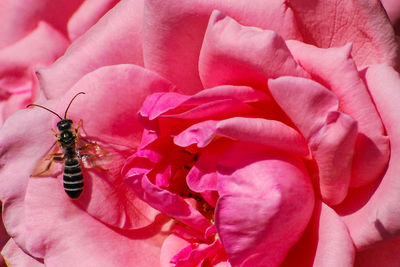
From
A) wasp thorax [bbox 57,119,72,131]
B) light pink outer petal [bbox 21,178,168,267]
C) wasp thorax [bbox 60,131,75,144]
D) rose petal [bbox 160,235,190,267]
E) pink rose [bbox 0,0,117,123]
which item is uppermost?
pink rose [bbox 0,0,117,123]

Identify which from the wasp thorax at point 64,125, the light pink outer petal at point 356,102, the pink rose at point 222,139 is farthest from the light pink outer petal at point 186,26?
the wasp thorax at point 64,125

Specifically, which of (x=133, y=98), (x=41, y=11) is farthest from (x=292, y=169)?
(x=41, y=11)

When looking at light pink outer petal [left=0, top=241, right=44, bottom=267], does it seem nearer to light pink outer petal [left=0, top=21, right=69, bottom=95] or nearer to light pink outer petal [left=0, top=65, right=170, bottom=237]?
light pink outer petal [left=0, top=65, right=170, bottom=237]

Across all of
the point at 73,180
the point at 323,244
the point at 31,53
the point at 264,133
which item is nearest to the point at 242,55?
the point at 264,133

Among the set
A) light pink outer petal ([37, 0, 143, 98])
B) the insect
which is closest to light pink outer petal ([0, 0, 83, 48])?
light pink outer petal ([37, 0, 143, 98])

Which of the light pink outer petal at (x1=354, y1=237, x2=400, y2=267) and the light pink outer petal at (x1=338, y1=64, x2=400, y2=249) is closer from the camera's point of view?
the light pink outer petal at (x1=338, y1=64, x2=400, y2=249)

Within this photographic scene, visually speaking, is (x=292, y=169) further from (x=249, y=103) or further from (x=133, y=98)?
(x=133, y=98)

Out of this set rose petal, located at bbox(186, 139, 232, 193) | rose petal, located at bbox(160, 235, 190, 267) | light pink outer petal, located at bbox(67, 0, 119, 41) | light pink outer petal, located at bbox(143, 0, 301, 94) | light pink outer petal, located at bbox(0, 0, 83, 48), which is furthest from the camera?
light pink outer petal, located at bbox(0, 0, 83, 48)
